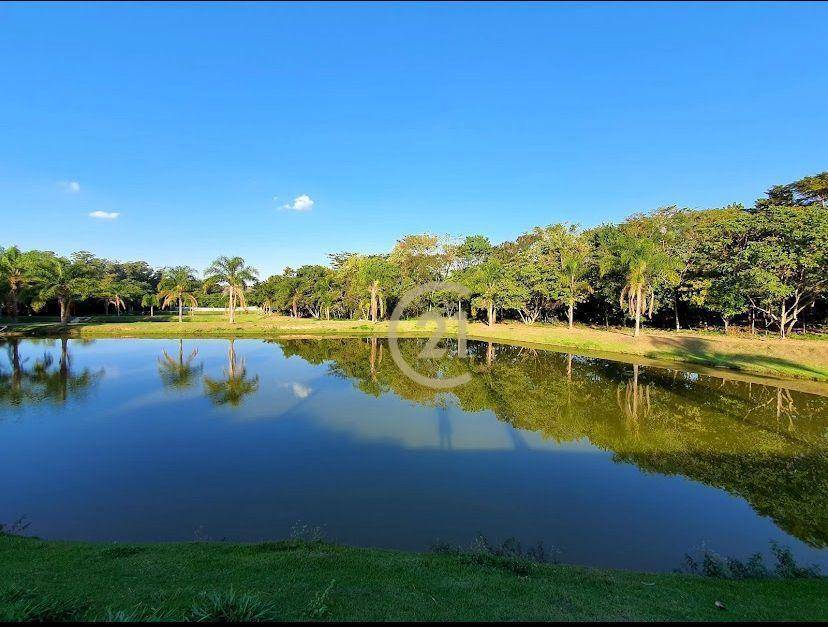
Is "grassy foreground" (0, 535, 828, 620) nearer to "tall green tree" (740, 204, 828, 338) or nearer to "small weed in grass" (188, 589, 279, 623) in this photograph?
"small weed in grass" (188, 589, 279, 623)

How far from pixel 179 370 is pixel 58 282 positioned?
3716 centimetres

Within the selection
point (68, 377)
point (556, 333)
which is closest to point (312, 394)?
point (68, 377)

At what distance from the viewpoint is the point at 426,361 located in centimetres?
3678

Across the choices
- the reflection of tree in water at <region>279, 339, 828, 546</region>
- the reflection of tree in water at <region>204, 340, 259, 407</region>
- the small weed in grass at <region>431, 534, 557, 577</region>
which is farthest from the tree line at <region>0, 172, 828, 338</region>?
the small weed in grass at <region>431, 534, 557, 577</region>

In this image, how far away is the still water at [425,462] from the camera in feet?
32.1

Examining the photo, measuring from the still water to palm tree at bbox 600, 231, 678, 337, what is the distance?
1562 centimetres

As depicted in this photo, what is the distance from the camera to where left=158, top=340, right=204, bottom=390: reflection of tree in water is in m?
25.9

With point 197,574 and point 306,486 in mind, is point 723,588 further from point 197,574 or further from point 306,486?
point 306,486

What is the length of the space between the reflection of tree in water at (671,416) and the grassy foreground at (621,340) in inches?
184

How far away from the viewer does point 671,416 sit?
19312mm

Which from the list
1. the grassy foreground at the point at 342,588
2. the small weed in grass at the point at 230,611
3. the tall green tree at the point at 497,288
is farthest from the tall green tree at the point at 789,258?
the small weed in grass at the point at 230,611

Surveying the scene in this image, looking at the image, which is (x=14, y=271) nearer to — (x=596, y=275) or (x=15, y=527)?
(x=15, y=527)

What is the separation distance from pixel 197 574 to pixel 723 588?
314 inches
